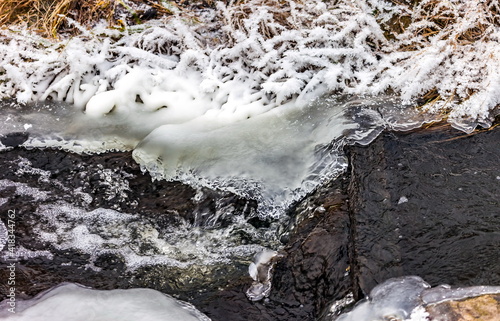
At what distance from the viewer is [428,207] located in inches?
99.6

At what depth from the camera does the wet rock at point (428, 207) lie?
2.20m

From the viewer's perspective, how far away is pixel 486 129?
3.04 m

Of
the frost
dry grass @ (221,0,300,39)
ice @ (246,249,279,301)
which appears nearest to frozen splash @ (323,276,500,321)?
ice @ (246,249,279,301)

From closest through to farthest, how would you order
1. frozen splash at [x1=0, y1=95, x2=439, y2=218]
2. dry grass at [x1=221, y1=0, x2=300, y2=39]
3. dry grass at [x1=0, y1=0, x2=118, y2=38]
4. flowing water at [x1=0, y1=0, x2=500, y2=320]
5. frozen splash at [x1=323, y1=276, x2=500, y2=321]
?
frozen splash at [x1=323, y1=276, x2=500, y2=321] < flowing water at [x1=0, y1=0, x2=500, y2=320] < frozen splash at [x1=0, y1=95, x2=439, y2=218] < dry grass at [x1=221, y1=0, x2=300, y2=39] < dry grass at [x1=0, y1=0, x2=118, y2=38]

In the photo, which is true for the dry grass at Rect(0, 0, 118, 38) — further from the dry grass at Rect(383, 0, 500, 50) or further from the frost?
the frost

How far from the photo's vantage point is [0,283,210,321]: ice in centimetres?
228

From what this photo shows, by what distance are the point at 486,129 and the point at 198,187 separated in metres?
1.86

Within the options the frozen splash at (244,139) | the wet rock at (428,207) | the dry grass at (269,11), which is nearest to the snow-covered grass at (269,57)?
the dry grass at (269,11)

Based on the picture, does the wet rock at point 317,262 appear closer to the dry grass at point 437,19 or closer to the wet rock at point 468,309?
the wet rock at point 468,309

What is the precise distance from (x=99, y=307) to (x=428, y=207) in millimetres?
1741

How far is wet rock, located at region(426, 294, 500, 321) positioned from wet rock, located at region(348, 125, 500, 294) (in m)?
0.15

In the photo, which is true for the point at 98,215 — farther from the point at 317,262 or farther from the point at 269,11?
the point at 269,11

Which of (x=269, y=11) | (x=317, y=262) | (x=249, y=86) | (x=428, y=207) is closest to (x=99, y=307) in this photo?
(x=317, y=262)

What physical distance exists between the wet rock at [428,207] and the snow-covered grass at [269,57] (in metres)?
0.41
